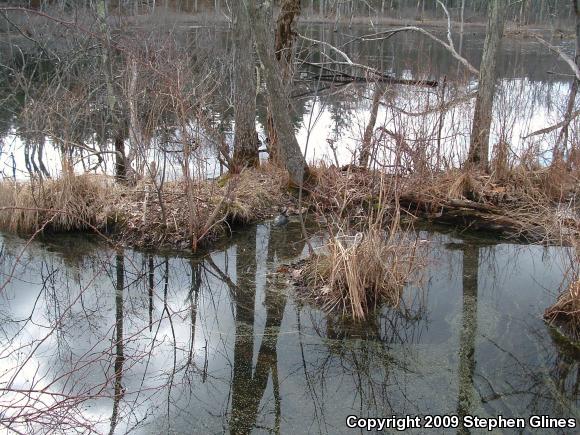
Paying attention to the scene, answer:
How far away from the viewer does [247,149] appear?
27.7ft

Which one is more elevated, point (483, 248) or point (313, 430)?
point (483, 248)

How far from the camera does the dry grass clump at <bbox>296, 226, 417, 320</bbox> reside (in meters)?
5.05

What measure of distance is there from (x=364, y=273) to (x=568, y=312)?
166 centimetres

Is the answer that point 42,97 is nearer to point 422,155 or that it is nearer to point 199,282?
point 199,282

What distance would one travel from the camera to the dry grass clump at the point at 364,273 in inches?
199

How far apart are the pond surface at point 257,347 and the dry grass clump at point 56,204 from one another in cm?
58

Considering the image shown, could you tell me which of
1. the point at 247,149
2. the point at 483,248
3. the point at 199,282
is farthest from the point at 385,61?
the point at 199,282

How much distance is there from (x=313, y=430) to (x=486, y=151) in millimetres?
5335

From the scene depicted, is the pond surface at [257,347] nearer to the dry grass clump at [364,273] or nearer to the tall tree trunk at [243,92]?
the dry grass clump at [364,273]

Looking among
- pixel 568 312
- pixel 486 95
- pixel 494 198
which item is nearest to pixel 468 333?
pixel 568 312

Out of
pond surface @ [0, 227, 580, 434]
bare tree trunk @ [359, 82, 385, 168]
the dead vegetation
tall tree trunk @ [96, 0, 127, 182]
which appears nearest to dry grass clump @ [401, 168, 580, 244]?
pond surface @ [0, 227, 580, 434]

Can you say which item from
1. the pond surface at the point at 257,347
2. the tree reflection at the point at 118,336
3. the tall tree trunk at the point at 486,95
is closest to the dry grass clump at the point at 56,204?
the pond surface at the point at 257,347

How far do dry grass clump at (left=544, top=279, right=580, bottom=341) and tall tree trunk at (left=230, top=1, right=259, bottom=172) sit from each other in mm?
4644

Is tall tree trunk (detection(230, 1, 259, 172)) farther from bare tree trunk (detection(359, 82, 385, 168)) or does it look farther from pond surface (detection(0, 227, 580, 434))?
pond surface (detection(0, 227, 580, 434))
